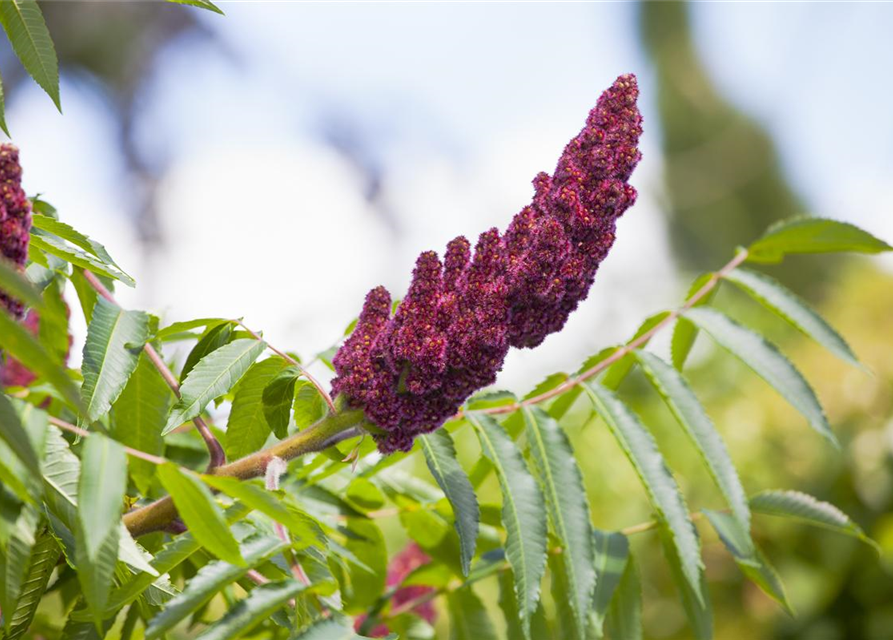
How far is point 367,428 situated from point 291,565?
24 centimetres

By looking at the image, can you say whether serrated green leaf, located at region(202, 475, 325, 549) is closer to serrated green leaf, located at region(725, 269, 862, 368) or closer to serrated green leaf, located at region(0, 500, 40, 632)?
serrated green leaf, located at region(0, 500, 40, 632)

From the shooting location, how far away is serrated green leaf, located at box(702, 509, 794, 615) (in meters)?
1.84

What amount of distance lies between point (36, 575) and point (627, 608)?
3.73 feet

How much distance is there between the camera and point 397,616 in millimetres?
2043

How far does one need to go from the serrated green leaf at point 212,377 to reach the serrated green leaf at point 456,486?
0.33 m

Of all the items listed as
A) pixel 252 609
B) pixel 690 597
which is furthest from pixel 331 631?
pixel 690 597

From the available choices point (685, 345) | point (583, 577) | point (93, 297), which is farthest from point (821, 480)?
point (93, 297)

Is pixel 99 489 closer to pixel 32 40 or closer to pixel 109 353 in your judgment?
pixel 109 353

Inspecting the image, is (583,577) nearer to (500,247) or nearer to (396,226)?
(500,247)

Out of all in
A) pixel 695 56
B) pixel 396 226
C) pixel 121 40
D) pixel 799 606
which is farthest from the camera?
pixel 695 56

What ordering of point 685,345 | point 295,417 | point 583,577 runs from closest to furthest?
point 583,577
point 295,417
point 685,345

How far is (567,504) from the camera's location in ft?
5.01

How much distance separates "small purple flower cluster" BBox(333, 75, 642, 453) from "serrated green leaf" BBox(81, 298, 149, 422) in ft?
1.05

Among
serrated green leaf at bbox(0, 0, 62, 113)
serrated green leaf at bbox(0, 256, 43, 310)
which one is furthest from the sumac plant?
serrated green leaf at bbox(0, 0, 62, 113)
